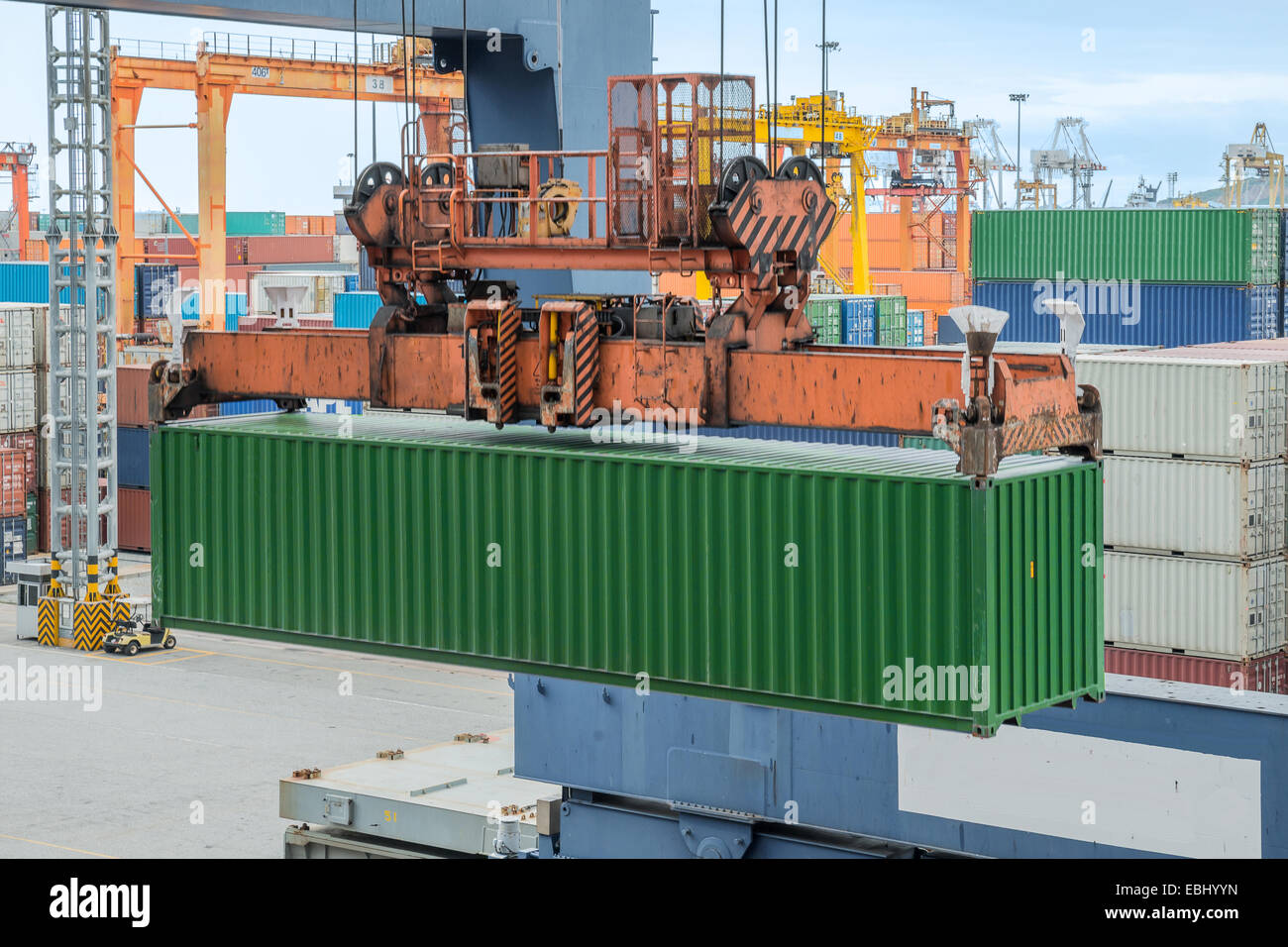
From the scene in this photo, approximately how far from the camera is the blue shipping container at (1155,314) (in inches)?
1526

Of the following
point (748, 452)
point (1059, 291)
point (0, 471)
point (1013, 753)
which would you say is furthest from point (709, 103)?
point (0, 471)

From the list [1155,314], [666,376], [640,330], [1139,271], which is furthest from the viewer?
[1139,271]

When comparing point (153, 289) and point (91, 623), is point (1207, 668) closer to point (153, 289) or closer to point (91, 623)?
point (91, 623)

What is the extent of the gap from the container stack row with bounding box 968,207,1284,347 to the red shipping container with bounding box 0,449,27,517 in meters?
23.1

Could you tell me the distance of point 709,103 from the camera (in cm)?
1742

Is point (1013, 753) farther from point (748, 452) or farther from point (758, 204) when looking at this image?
point (758, 204)

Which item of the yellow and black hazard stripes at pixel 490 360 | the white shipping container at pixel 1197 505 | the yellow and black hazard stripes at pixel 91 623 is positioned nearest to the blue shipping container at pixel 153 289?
the yellow and black hazard stripes at pixel 91 623

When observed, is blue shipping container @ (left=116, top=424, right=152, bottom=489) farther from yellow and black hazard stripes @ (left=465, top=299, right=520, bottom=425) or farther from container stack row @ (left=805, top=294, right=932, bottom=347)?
yellow and black hazard stripes @ (left=465, top=299, right=520, bottom=425)

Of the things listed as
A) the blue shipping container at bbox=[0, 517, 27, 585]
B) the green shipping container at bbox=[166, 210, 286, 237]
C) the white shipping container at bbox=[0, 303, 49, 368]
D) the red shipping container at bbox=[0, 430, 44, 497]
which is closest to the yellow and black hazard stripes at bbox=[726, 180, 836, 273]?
the white shipping container at bbox=[0, 303, 49, 368]

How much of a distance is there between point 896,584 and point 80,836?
1426 cm

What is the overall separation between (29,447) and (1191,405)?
30909 mm

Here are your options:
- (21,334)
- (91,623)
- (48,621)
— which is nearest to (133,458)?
(21,334)

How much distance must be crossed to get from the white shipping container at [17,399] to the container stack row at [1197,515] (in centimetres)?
2872

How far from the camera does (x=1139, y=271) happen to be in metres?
40.4
